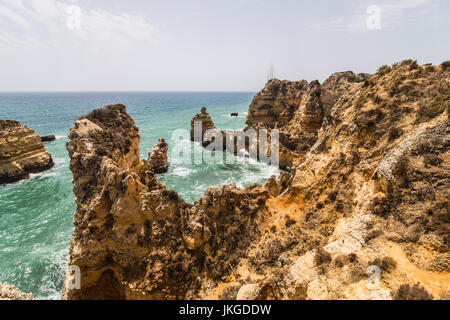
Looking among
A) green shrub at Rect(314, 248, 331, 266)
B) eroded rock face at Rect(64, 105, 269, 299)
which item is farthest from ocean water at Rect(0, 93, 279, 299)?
green shrub at Rect(314, 248, 331, 266)

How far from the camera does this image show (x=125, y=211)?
1105 cm

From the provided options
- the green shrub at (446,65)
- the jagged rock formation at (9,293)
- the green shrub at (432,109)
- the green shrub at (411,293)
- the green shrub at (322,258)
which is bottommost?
the jagged rock formation at (9,293)

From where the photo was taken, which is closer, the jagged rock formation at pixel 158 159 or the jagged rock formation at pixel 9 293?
the jagged rock formation at pixel 9 293

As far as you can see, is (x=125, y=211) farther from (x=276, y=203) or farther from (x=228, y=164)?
(x=228, y=164)

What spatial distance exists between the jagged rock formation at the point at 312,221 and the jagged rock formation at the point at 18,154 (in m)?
26.6

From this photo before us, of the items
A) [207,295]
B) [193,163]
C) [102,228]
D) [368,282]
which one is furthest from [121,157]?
[193,163]

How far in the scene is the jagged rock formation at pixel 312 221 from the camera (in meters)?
7.47

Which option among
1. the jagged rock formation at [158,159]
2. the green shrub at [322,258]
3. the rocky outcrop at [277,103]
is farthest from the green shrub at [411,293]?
the rocky outcrop at [277,103]

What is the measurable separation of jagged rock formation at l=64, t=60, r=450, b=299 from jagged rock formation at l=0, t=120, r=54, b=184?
87.4 ft

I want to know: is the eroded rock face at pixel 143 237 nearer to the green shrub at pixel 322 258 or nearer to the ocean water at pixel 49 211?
the green shrub at pixel 322 258

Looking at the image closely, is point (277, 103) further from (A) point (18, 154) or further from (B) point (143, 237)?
(A) point (18, 154)

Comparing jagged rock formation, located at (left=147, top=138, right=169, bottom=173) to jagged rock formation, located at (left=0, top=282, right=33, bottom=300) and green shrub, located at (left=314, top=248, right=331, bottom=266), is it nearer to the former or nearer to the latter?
jagged rock formation, located at (left=0, top=282, right=33, bottom=300)

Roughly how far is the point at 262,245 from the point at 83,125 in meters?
14.6

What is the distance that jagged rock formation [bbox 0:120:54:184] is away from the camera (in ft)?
103
